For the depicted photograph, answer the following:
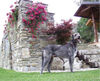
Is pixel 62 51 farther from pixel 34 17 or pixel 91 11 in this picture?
pixel 91 11

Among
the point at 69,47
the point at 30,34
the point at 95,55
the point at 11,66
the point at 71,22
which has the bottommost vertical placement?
the point at 11,66

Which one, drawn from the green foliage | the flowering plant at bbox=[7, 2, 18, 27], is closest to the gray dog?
the flowering plant at bbox=[7, 2, 18, 27]

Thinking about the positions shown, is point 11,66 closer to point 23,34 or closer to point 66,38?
point 23,34

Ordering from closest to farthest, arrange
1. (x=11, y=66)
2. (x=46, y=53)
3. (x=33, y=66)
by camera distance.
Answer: (x=46, y=53) < (x=33, y=66) < (x=11, y=66)

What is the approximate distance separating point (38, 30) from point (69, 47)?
1.88 m

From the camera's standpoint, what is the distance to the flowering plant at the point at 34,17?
6.58 metres

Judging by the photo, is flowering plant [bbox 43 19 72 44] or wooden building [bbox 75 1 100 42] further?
wooden building [bbox 75 1 100 42]

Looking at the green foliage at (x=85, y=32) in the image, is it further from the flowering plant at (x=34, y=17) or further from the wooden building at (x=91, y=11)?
the flowering plant at (x=34, y=17)

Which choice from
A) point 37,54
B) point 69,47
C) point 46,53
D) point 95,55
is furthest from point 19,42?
point 95,55

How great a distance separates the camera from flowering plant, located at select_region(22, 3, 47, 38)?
6.58 m

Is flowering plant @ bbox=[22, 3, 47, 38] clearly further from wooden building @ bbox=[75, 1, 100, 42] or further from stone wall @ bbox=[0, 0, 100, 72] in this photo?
wooden building @ bbox=[75, 1, 100, 42]

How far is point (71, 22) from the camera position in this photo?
6.77 metres

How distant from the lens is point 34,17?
6578mm

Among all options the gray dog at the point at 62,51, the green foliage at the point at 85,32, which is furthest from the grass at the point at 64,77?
the green foliage at the point at 85,32
